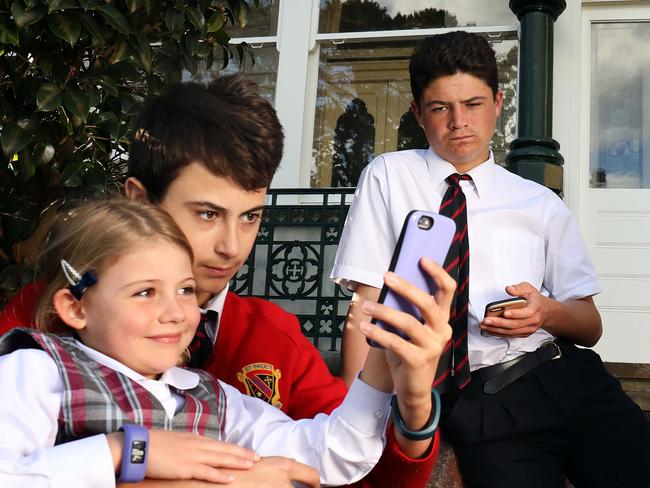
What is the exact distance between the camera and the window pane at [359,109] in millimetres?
6121

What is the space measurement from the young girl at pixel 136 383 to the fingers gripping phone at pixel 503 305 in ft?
3.20

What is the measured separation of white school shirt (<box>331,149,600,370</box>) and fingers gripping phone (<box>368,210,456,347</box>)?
1244 millimetres

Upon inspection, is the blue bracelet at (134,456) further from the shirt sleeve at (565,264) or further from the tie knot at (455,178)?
the shirt sleeve at (565,264)

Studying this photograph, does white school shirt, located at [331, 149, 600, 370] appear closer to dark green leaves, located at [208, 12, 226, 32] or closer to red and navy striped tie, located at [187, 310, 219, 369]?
red and navy striped tie, located at [187, 310, 219, 369]

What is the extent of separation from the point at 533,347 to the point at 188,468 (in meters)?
1.58

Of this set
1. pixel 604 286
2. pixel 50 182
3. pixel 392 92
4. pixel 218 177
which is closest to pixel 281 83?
pixel 392 92

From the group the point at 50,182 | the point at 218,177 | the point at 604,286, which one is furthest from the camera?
the point at 604,286

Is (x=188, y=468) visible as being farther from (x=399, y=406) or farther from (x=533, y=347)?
(x=533, y=347)

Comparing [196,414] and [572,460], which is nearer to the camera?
[196,414]

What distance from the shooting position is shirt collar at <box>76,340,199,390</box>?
1.59 m

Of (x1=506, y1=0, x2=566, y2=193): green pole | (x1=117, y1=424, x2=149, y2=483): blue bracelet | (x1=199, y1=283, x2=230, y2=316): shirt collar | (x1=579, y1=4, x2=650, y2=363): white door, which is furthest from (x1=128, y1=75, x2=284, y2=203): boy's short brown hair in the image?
(x1=579, y1=4, x2=650, y2=363): white door

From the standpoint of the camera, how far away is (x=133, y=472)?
1.36m

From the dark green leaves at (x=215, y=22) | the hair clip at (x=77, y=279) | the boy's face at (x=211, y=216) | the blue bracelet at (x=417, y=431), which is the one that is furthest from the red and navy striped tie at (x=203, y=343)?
the dark green leaves at (x=215, y=22)

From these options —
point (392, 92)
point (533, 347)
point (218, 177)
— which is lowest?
point (533, 347)
